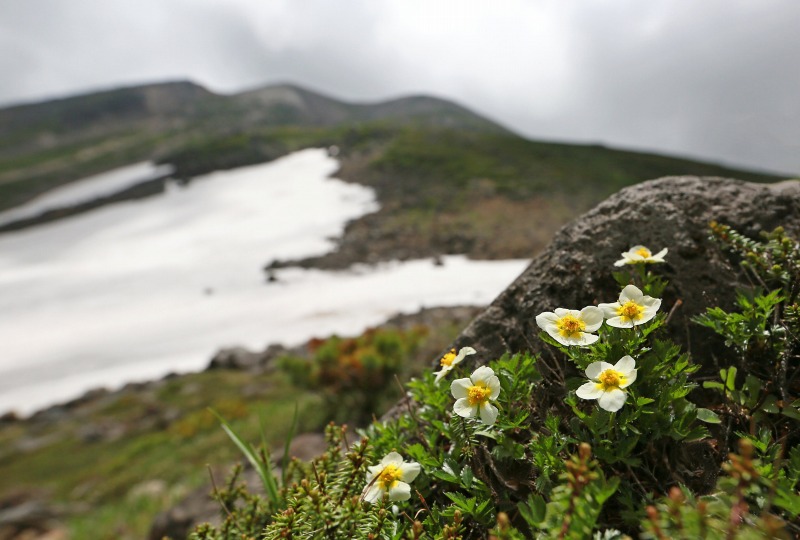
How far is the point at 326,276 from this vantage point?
21125mm

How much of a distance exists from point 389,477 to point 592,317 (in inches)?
29.0

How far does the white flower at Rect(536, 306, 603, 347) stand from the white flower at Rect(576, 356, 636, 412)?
93 mm

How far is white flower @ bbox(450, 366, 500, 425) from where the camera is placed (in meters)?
1.19

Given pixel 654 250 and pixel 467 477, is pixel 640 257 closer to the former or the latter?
pixel 654 250

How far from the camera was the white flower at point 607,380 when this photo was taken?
1.05 m

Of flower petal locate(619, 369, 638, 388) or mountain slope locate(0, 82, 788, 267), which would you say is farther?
mountain slope locate(0, 82, 788, 267)

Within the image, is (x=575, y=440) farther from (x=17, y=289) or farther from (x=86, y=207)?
(x=86, y=207)

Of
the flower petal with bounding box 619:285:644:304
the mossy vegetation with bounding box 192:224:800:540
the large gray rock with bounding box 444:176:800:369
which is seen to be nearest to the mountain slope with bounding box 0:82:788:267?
the large gray rock with bounding box 444:176:800:369

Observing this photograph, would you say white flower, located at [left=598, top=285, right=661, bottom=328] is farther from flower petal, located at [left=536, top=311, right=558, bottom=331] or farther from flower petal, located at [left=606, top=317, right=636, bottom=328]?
flower petal, located at [left=536, top=311, right=558, bottom=331]

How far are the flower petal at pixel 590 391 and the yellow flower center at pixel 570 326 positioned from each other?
161mm

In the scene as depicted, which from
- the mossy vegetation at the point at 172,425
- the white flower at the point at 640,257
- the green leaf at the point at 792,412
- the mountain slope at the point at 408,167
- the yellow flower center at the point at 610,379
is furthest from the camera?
the mountain slope at the point at 408,167

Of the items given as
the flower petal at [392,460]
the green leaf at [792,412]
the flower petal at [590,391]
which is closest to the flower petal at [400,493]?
the flower petal at [392,460]

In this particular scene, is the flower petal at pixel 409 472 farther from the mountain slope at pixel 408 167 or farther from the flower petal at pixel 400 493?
the mountain slope at pixel 408 167

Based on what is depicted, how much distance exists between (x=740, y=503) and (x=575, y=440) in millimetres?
483
